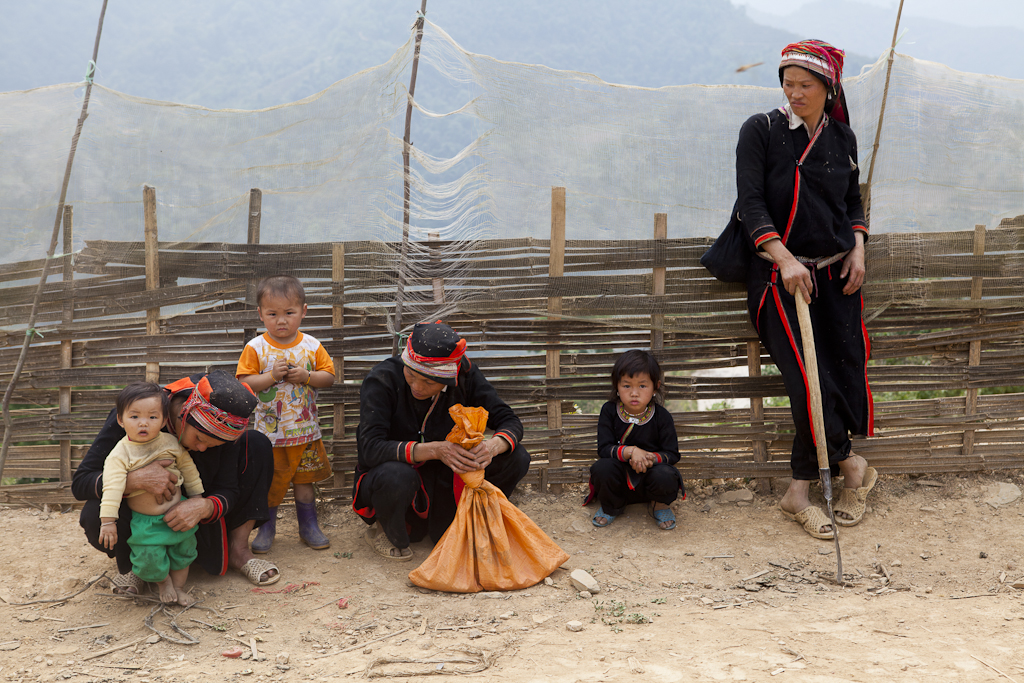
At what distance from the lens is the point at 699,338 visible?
3406mm

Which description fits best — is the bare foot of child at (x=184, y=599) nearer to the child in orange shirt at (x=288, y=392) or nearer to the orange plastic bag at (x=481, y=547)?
the child in orange shirt at (x=288, y=392)

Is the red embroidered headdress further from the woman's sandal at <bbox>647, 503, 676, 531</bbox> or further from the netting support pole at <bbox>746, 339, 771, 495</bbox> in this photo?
the netting support pole at <bbox>746, 339, 771, 495</bbox>

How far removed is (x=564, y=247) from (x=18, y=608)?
8.75ft

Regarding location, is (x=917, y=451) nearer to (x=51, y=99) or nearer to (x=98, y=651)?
(x=98, y=651)

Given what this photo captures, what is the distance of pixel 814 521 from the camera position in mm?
2984

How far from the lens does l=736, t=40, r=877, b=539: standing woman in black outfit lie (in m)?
2.84

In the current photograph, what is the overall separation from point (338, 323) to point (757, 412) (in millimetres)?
2151

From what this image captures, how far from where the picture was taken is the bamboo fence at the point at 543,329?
3.26 meters

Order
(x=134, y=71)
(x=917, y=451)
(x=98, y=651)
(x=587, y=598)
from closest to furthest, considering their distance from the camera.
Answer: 1. (x=98, y=651)
2. (x=587, y=598)
3. (x=917, y=451)
4. (x=134, y=71)

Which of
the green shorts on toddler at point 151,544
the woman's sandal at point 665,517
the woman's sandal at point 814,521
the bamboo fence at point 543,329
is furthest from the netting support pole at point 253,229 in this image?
the woman's sandal at point 814,521

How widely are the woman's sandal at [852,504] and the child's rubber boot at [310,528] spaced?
2.34m

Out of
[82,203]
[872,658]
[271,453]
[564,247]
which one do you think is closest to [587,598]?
[872,658]

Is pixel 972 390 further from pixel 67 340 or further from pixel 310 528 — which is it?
pixel 67 340

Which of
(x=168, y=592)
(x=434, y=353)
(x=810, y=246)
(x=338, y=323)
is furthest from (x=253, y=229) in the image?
(x=810, y=246)
